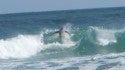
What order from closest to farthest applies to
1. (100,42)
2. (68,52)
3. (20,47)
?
(68,52)
(20,47)
(100,42)

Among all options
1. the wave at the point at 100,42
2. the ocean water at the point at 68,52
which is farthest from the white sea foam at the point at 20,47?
the wave at the point at 100,42

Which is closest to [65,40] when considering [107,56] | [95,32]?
[95,32]

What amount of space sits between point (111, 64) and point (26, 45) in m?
9.70

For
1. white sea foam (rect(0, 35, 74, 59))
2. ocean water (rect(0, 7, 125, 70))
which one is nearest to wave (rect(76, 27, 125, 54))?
ocean water (rect(0, 7, 125, 70))

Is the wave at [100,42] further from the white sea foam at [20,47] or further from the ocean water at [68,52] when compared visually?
the white sea foam at [20,47]

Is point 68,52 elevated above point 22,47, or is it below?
below

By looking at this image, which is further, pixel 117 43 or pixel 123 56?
pixel 117 43

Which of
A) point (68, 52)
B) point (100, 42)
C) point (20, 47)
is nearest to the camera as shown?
point (68, 52)

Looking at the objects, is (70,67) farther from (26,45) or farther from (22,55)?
(26,45)

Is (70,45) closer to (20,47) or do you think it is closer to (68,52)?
(68,52)

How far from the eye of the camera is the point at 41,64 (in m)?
21.5

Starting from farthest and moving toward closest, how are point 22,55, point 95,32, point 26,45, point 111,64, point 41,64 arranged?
point 95,32 → point 26,45 → point 22,55 → point 41,64 → point 111,64

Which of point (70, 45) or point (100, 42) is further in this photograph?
point (100, 42)

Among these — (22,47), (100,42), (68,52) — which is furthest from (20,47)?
(100,42)
